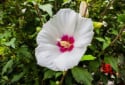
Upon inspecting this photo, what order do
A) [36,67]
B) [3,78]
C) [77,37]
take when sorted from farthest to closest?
[3,78] < [36,67] < [77,37]

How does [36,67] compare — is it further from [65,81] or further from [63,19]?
[63,19]

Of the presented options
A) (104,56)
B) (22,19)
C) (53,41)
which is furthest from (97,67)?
(22,19)

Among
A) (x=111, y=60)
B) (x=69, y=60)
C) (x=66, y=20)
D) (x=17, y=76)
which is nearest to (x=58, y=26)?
(x=66, y=20)

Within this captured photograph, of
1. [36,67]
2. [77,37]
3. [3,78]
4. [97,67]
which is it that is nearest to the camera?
[77,37]

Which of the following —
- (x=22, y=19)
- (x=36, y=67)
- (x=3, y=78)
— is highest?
(x=22, y=19)

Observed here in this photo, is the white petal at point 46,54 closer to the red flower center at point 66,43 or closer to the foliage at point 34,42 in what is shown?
the red flower center at point 66,43

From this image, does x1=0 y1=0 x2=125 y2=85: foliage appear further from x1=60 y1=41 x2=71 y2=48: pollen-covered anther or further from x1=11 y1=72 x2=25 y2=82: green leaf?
x1=60 y1=41 x2=71 y2=48: pollen-covered anther

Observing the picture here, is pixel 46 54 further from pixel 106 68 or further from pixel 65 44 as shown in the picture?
pixel 106 68

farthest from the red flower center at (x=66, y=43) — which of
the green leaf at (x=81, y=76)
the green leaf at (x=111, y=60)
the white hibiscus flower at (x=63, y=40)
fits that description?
the green leaf at (x=111, y=60)
